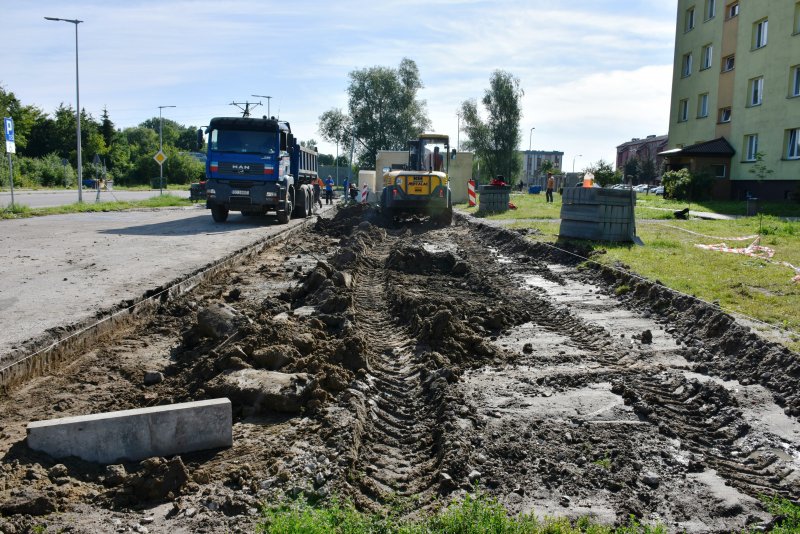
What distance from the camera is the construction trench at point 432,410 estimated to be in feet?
12.8

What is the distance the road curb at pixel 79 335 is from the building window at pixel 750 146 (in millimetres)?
31001

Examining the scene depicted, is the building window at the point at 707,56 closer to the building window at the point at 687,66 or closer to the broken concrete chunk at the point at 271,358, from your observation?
the building window at the point at 687,66

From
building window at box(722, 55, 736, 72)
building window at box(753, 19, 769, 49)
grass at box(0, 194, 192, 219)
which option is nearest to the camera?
grass at box(0, 194, 192, 219)

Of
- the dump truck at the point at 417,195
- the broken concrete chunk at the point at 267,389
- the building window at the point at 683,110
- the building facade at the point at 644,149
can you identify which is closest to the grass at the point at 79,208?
the dump truck at the point at 417,195

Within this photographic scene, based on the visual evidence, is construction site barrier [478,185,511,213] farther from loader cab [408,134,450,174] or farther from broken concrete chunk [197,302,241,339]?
broken concrete chunk [197,302,241,339]

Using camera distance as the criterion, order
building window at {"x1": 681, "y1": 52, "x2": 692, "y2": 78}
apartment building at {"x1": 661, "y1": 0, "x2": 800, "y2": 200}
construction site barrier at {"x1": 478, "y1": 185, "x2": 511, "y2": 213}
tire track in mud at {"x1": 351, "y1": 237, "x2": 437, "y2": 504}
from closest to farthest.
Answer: tire track in mud at {"x1": 351, "y1": 237, "x2": 437, "y2": 504}, construction site barrier at {"x1": 478, "y1": 185, "x2": 511, "y2": 213}, apartment building at {"x1": 661, "y1": 0, "x2": 800, "y2": 200}, building window at {"x1": 681, "y1": 52, "x2": 692, "y2": 78}

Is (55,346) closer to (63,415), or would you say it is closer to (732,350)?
(63,415)

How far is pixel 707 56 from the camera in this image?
40.1 meters

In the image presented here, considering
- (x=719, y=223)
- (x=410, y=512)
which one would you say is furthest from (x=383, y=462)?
(x=719, y=223)

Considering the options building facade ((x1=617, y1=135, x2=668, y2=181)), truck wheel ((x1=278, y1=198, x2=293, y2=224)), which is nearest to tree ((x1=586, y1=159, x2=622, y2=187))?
truck wheel ((x1=278, y1=198, x2=293, y2=224))

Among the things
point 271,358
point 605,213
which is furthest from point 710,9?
point 271,358

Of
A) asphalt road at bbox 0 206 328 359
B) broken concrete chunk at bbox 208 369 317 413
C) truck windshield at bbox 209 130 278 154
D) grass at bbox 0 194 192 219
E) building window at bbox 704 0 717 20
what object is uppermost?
building window at bbox 704 0 717 20

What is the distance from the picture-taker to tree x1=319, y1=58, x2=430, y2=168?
7731cm

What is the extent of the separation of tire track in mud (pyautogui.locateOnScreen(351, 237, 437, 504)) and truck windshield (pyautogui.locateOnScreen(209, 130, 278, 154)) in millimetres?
14488
